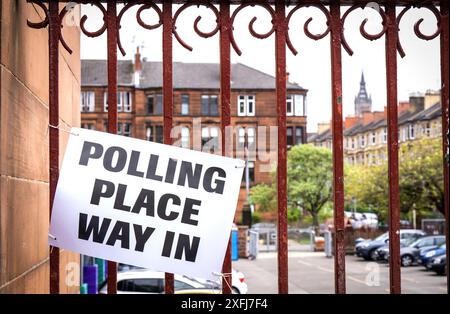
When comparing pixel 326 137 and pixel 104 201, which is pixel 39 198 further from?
pixel 326 137

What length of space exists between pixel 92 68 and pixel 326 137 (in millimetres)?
32839

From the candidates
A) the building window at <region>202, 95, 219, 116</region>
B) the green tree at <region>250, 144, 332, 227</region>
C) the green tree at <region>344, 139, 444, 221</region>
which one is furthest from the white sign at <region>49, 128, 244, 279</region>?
the building window at <region>202, 95, 219, 116</region>

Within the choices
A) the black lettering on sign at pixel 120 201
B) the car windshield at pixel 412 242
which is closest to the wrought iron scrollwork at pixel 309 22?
the black lettering on sign at pixel 120 201

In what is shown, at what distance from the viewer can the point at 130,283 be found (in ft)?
44.3

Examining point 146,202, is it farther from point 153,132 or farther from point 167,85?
point 153,132

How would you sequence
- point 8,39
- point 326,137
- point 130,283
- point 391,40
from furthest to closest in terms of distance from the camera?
point 326,137 → point 130,283 → point 391,40 → point 8,39

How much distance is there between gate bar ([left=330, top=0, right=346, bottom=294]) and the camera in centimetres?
284

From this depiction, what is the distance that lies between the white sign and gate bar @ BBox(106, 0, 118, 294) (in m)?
0.11

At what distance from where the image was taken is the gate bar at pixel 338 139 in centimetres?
284

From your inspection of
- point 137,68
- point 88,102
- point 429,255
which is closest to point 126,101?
point 88,102

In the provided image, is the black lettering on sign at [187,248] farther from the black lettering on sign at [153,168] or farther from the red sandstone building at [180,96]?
the red sandstone building at [180,96]

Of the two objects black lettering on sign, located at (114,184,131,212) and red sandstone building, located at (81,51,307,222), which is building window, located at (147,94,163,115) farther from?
black lettering on sign, located at (114,184,131,212)
